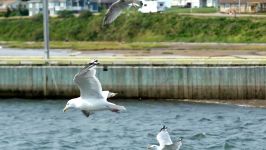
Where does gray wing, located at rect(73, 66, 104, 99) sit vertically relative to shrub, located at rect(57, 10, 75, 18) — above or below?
below

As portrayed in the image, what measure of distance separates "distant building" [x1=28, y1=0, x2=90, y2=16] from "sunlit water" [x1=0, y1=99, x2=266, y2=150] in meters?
81.9

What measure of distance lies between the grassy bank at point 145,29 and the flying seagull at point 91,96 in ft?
207

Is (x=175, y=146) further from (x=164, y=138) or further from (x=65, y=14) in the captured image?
(x=65, y=14)

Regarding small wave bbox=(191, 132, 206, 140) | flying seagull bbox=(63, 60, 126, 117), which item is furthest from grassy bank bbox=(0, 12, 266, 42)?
flying seagull bbox=(63, 60, 126, 117)

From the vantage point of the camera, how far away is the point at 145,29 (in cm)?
9750

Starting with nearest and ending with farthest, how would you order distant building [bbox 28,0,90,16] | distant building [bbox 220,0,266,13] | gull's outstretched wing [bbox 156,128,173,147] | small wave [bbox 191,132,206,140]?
1. gull's outstretched wing [bbox 156,128,173,147]
2. small wave [bbox 191,132,206,140]
3. distant building [bbox 220,0,266,13]
4. distant building [bbox 28,0,90,16]

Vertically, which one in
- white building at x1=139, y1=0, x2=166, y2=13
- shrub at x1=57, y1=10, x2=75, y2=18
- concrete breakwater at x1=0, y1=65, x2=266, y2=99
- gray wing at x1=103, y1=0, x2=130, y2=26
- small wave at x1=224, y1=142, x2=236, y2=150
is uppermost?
white building at x1=139, y1=0, x2=166, y2=13

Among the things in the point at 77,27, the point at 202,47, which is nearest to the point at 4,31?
the point at 77,27

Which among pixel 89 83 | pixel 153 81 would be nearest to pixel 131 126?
pixel 153 81

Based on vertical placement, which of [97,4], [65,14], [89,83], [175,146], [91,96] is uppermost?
[97,4]

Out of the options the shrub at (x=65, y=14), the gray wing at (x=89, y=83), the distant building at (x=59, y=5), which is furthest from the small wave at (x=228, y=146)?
the distant building at (x=59, y=5)

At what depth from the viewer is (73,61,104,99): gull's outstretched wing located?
19.0 m

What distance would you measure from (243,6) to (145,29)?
64.8 ft

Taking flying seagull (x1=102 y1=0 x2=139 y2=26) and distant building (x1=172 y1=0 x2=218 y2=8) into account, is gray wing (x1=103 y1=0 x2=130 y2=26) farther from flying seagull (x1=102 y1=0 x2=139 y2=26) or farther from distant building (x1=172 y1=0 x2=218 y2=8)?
distant building (x1=172 y1=0 x2=218 y2=8)
